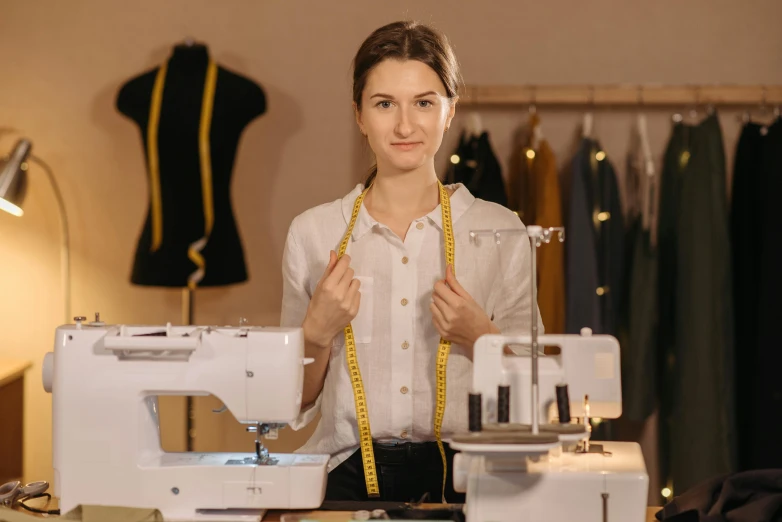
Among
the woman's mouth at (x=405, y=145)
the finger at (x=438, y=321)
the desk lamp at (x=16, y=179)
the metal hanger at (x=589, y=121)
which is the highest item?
the metal hanger at (x=589, y=121)

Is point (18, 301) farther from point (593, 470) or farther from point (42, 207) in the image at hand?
point (593, 470)

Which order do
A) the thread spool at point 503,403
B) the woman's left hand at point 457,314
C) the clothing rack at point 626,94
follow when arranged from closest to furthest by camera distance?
1. the thread spool at point 503,403
2. the woman's left hand at point 457,314
3. the clothing rack at point 626,94

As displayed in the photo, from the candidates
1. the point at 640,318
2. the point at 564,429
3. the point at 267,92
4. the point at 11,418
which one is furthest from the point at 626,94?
the point at 11,418

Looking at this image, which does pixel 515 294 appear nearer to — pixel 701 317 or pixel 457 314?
pixel 457 314

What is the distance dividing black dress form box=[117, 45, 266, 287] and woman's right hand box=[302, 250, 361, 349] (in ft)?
4.89

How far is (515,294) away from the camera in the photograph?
2.42 metres

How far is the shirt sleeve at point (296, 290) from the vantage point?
8.03 ft

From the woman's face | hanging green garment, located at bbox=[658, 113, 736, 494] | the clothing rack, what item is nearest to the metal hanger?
the clothing rack

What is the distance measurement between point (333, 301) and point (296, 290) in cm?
24

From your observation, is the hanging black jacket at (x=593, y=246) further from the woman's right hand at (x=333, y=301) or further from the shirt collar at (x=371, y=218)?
the woman's right hand at (x=333, y=301)

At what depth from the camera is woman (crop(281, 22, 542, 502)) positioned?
2307 millimetres

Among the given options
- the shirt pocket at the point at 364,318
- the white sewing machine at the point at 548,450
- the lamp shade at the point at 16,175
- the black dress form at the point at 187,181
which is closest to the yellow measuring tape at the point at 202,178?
the black dress form at the point at 187,181

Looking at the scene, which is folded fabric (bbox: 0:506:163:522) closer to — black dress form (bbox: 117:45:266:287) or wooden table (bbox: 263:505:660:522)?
wooden table (bbox: 263:505:660:522)

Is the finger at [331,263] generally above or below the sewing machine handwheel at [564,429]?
above
